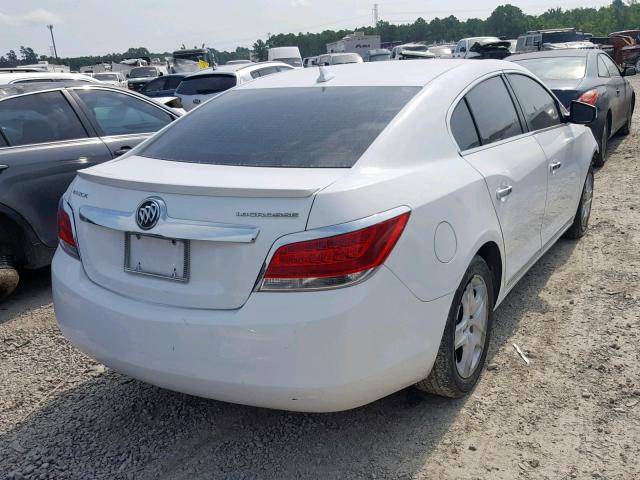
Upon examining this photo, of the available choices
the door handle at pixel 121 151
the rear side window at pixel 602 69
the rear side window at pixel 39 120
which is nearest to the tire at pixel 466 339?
the door handle at pixel 121 151

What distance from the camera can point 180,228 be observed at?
2.34 metres

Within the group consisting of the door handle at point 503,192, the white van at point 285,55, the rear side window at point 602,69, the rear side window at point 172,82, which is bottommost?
the door handle at point 503,192

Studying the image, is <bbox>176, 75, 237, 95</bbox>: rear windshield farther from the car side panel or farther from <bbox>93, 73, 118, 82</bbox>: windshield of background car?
<bbox>93, 73, 118, 82</bbox>: windshield of background car

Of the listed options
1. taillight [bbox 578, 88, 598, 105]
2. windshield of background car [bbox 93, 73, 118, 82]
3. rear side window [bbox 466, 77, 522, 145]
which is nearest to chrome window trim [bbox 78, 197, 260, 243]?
rear side window [bbox 466, 77, 522, 145]

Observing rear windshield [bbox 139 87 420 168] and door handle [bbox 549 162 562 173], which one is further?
door handle [bbox 549 162 562 173]

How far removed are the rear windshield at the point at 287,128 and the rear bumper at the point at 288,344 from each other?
66 cm

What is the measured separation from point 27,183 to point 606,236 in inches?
191

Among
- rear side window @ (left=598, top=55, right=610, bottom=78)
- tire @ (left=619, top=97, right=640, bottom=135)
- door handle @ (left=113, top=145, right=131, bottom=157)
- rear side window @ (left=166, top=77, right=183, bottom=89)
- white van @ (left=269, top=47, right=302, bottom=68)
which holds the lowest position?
tire @ (left=619, top=97, right=640, bottom=135)

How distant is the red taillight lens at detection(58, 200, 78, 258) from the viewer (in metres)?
2.80

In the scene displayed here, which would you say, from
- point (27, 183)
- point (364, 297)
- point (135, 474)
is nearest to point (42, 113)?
point (27, 183)

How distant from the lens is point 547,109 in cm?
441

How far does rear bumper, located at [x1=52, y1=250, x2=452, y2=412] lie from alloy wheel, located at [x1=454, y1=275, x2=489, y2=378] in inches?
15.8

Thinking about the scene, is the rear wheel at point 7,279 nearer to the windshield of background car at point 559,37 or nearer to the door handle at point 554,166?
the door handle at point 554,166

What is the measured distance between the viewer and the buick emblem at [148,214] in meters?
2.40
